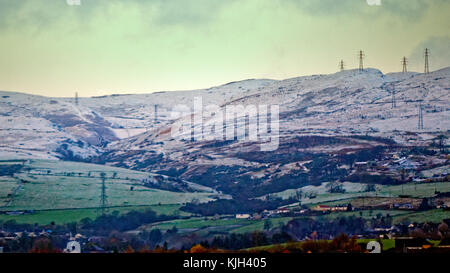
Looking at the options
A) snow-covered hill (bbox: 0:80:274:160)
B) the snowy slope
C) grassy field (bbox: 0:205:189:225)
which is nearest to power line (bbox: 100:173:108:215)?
grassy field (bbox: 0:205:189:225)

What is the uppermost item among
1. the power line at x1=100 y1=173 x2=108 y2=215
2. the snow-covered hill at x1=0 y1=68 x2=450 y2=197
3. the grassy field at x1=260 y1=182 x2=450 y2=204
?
the snow-covered hill at x1=0 y1=68 x2=450 y2=197

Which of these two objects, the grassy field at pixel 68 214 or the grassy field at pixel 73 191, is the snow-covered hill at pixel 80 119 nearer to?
the grassy field at pixel 73 191

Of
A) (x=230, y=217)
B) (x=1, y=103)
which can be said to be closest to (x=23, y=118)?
(x=1, y=103)

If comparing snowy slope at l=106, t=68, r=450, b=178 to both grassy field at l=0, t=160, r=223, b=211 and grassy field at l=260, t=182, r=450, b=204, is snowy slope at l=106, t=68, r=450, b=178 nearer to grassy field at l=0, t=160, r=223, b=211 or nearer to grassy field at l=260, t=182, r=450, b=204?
grassy field at l=260, t=182, r=450, b=204

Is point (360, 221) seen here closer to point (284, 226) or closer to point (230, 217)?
point (284, 226)

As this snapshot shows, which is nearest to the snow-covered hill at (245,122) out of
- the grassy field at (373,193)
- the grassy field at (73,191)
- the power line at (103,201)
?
the grassy field at (373,193)

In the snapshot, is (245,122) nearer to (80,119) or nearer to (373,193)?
(80,119)
